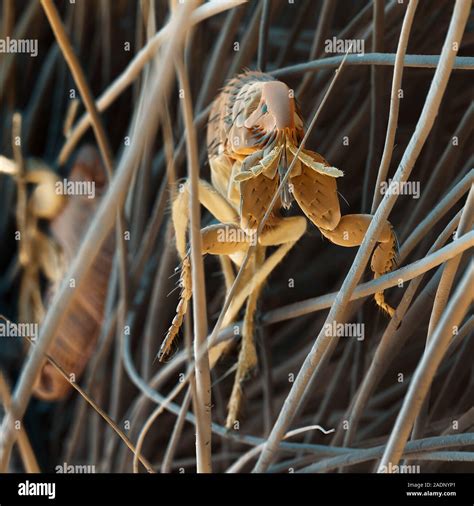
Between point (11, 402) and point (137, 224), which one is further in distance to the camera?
point (137, 224)

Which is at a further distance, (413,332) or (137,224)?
(137,224)

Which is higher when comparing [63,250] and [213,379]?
[63,250]

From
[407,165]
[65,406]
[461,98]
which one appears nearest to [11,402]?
[407,165]

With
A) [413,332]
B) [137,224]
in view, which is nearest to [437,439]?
[413,332]

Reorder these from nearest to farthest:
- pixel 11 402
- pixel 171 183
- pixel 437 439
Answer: pixel 11 402 < pixel 437 439 < pixel 171 183

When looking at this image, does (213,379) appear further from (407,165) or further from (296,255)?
(407,165)

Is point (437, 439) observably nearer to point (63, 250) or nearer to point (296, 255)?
point (296, 255)

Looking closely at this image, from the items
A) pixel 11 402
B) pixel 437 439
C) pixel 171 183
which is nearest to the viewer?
pixel 11 402
